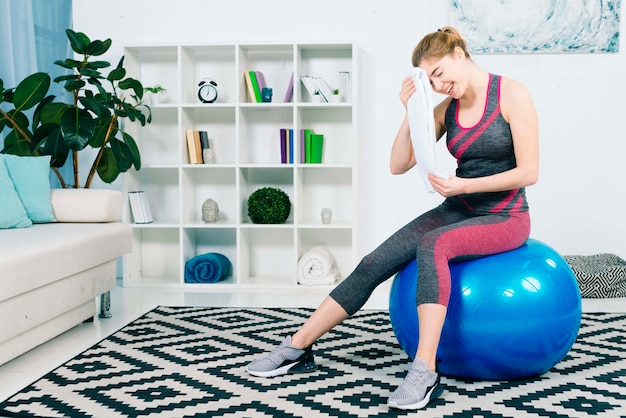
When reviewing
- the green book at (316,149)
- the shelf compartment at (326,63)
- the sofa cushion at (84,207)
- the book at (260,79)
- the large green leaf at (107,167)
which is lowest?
the sofa cushion at (84,207)

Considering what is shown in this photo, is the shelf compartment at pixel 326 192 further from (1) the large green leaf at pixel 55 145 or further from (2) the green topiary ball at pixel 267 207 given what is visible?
(1) the large green leaf at pixel 55 145

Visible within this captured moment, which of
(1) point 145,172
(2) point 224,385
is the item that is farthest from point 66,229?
(1) point 145,172

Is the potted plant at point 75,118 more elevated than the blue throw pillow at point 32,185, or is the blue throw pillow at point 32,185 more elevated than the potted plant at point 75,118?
the potted plant at point 75,118

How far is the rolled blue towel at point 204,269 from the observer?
4.50 meters

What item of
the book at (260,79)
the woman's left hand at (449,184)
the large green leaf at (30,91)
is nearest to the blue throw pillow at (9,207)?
the large green leaf at (30,91)

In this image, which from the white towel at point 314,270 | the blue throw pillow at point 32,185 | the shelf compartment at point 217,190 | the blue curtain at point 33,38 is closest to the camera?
the blue throw pillow at point 32,185

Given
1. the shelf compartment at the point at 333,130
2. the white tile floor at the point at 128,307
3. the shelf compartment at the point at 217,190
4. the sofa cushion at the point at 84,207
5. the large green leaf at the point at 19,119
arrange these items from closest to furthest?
the white tile floor at the point at 128,307 → the sofa cushion at the point at 84,207 → the large green leaf at the point at 19,119 → the shelf compartment at the point at 333,130 → the shelf compartment at the point at 217,190

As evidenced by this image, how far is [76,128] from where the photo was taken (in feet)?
12.7

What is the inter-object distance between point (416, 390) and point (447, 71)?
3.15 ft

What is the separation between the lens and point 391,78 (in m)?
4.57

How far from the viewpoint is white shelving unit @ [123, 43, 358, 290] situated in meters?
4.52

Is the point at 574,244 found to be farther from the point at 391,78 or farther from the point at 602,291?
the point at 391,78

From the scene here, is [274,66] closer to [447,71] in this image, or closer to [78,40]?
[78,40]

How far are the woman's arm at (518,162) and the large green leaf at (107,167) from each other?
90.6 inches
